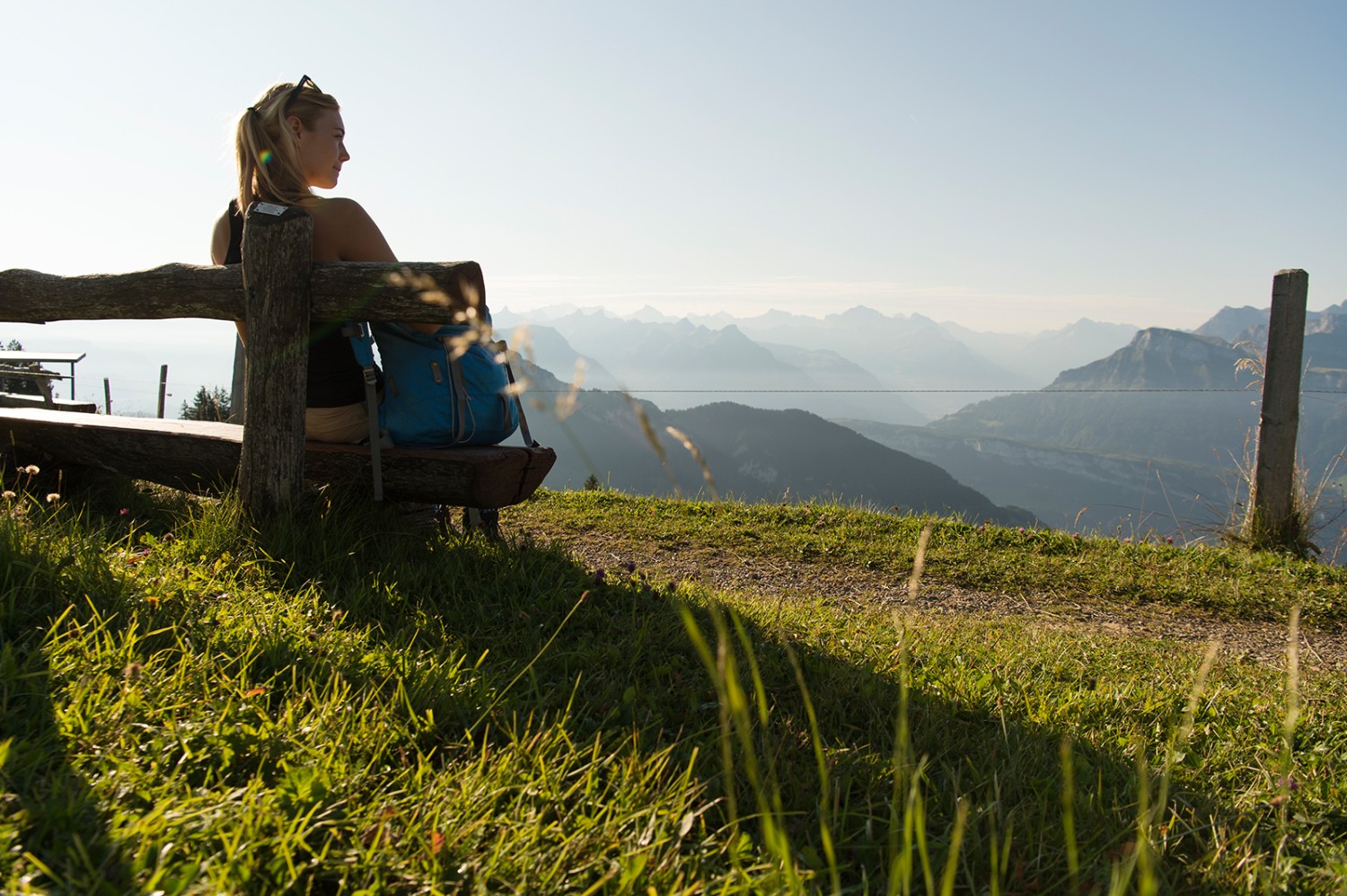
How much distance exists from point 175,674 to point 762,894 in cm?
162

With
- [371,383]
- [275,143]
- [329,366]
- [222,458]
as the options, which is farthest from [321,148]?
[222,458]

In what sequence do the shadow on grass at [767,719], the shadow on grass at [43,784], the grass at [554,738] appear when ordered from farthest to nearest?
the shadow on grass at [767,719] < the grass at [554,738] < the shadow on grass at [43,784]

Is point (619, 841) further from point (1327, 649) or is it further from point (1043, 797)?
point (1327, 649)

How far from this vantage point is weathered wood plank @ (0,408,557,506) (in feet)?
11.4

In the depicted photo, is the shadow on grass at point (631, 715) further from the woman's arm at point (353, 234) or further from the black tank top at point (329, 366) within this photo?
the woman's arm at point (353, 234)

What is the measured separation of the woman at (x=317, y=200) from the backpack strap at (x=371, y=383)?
150mm

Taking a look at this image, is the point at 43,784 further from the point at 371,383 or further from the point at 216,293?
the point at 216,293

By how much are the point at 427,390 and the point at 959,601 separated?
141 inches

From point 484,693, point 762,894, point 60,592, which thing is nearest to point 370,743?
point 484,693

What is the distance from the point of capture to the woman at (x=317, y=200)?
3.64 metres

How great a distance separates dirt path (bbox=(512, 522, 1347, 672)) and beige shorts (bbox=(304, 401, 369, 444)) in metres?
1.30

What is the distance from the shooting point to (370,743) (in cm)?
Answer: 196

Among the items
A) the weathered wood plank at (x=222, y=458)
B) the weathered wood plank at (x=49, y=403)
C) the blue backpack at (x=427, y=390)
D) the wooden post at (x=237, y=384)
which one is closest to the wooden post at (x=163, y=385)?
the weathered wood plank at (x=49, y=403)

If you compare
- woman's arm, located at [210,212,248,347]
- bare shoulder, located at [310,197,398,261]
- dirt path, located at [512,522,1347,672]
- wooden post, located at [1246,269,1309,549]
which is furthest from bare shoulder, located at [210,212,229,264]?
wooden post, located at [1246,269,1309,549]
